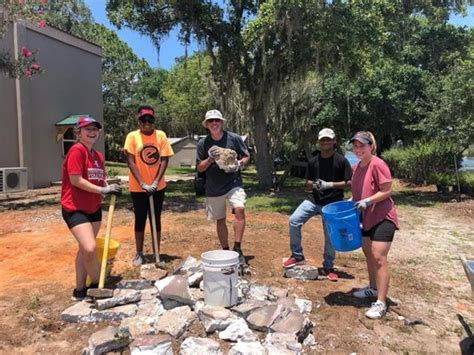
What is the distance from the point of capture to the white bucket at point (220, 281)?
155 inches

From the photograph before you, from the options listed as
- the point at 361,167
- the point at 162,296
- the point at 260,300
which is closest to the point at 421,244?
the point at 361,167

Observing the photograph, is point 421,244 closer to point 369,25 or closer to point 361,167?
point 361,167

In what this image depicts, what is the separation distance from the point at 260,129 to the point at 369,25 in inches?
199

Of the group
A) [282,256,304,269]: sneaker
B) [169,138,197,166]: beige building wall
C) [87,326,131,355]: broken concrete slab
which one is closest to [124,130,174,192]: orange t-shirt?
[282,256,304,269]: sneaker

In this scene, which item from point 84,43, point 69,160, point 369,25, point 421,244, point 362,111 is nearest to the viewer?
point 69,160

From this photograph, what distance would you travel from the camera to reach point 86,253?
13.6 ft

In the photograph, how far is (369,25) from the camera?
39.7ft

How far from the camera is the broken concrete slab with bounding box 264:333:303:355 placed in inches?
133

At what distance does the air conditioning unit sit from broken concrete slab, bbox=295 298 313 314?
10.7m

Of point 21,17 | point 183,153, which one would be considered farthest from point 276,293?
point 183,153

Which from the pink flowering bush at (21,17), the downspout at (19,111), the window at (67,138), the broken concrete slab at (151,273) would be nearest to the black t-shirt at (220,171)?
the broken concrete slab at (151,273)

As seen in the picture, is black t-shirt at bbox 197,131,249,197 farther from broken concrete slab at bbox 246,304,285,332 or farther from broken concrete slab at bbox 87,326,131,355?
broken concrete slab at bbox 87,326,131,355

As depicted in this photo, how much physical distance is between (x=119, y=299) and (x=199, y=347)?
3.67ft

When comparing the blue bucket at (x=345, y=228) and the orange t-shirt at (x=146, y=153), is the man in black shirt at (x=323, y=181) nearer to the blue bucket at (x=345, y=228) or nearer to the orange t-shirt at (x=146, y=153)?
the blue bucket at (x=345, y=228)
